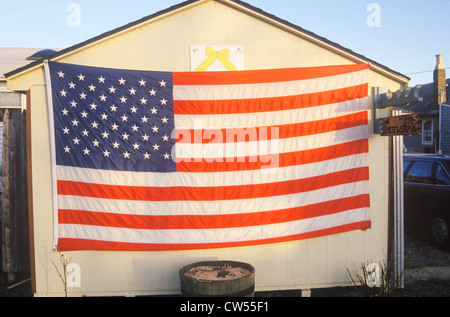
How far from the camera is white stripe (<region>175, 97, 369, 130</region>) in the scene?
4.99 meters

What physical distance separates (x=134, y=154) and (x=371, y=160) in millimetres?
3689

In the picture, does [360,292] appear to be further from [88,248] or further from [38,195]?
[38,195]

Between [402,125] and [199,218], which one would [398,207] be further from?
[199,218]

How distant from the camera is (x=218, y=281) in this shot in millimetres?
4031

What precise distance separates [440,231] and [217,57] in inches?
240

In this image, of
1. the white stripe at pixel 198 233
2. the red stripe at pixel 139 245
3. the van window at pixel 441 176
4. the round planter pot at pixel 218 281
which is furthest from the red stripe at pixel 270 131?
the van window at pixel 441 176

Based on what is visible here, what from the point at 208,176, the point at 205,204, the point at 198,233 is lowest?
the point at 198,233

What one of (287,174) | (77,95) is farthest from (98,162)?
(287,174)

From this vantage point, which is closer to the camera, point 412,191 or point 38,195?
point 38,195

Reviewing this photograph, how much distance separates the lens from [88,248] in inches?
195

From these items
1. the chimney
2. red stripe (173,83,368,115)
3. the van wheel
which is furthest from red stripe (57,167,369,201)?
the chimney

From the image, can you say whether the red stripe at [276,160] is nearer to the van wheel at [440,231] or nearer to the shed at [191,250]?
the shed at [191,250]

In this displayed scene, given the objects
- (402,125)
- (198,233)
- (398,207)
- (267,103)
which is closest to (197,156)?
(198,233)

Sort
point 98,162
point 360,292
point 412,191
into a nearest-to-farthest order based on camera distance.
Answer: point 98,162
point 360,292
point 412,191
